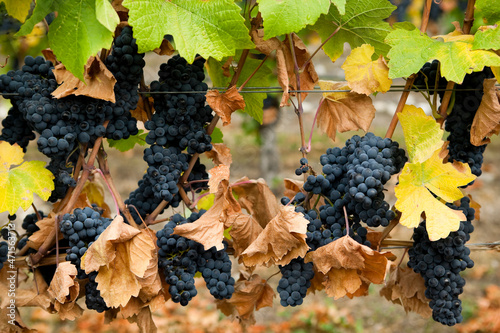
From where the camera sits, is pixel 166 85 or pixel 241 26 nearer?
pixel 241 26

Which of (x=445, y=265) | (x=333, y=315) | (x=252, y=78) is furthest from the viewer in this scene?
(x=333, y=315)

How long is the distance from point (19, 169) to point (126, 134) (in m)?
0.28

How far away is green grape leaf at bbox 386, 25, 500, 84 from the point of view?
0.98m

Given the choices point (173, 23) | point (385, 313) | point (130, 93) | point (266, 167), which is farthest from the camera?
point (266, 167)

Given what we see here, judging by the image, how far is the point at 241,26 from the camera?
1023 millimetres

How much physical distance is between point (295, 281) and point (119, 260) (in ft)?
1.41

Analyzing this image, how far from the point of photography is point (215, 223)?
1.08m

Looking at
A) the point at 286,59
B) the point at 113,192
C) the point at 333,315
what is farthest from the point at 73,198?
the point at 333,315

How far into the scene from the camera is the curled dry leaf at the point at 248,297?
4.13 feet

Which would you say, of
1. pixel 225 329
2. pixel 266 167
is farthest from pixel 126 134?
pixel 266 167

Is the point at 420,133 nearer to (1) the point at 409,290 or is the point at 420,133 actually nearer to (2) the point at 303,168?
(2) the point at 303,168

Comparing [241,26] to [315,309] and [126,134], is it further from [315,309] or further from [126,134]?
[315,309]

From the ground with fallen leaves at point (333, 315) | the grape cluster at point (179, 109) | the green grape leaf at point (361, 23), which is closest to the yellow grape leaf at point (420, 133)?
the green grape leaf at point (361, 23)

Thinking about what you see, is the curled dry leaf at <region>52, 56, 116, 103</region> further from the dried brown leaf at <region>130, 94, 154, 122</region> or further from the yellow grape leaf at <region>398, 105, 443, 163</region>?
the yellow grape leaf at <region>398, 105, 443, 163</region>
